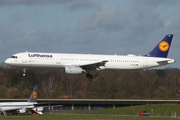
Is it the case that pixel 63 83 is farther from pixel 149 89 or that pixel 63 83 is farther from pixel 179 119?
pixel 179 119

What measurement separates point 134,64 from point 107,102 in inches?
1515

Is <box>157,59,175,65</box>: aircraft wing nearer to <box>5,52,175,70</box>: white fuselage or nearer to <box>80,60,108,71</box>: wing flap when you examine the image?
<box>5,52,175,70</box>: white fuselage

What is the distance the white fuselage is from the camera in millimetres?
89062

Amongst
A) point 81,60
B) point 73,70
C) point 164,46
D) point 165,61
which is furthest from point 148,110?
point 73,70

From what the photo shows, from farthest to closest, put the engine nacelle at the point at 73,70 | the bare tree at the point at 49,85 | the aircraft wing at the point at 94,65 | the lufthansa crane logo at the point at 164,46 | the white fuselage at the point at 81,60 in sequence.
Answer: the bare tree at the point at 49,85 → the lufthansa crane logo at the point at 164,46 → the aircraft wing at the point at 94,65 → the engine nacelle at the point at 73,70 → the white fuselage at the point at 81,60

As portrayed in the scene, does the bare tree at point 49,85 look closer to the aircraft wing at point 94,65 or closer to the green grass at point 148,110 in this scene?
the green grass at point 148,110

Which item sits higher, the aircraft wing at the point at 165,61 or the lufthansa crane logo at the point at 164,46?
the lufthansa crane logo at the point at 164,46

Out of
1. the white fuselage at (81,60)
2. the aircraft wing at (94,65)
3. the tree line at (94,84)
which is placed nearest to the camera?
the white fuselage at (81,60)

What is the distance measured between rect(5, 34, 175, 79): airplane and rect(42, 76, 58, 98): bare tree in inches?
2477

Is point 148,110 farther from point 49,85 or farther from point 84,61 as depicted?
point 49,85

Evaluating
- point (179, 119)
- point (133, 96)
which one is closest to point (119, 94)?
point (133, 96)

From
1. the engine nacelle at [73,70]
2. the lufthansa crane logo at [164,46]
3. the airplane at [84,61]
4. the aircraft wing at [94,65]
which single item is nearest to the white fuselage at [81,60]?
the airplane at [84,61]

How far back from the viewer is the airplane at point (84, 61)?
8912cm

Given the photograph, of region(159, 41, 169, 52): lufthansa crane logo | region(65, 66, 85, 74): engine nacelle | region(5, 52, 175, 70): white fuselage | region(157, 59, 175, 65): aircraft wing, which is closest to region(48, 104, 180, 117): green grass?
region(159, 41, 169, 52): lufthansa crane logo
